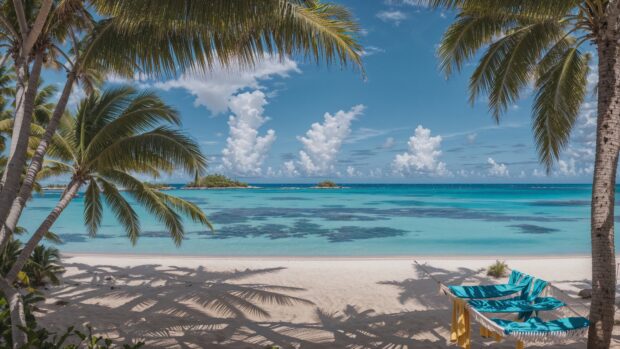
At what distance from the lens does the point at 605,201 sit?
135 inches

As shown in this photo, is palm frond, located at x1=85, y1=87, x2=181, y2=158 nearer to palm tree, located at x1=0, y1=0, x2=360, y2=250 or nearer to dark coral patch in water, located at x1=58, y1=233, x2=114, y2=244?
palm tree, located at x1=0, y1=0, x2=360, y2=250

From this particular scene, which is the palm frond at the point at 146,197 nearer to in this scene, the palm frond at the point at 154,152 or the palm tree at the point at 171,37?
the palm frond at the point at 154,152

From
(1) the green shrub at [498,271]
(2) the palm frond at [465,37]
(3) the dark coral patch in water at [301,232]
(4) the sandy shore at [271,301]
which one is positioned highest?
(2) the palm frond at [465,37]

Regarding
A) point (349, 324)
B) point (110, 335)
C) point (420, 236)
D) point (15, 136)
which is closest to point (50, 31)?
point (15, 136)

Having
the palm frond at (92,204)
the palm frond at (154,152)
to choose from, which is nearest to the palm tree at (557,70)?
the palm frond at (154,152)

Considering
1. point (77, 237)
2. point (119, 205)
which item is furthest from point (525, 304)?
point (77, 237)

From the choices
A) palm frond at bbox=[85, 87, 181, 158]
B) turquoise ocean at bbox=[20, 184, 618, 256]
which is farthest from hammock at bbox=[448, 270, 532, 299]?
turquoise ocean at bbox=[20, 184, 618, 256]

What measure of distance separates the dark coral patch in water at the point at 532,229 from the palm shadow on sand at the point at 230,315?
14016 mm

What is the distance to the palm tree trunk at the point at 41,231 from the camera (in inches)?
162

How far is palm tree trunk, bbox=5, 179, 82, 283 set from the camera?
412 cm

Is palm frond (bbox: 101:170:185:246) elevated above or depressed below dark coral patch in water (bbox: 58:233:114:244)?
above

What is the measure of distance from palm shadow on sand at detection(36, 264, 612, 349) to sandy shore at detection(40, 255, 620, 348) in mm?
16

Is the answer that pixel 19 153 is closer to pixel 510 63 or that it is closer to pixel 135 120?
pixel 135 120

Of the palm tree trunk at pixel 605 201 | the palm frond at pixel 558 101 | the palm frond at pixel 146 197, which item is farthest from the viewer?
the palm frond at pixel 146 197
